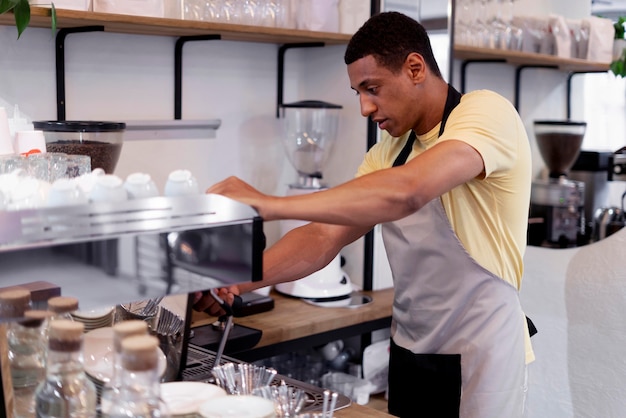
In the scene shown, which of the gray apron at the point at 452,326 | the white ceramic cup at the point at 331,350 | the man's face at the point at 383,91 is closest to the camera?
the man's face at the point at 383,91

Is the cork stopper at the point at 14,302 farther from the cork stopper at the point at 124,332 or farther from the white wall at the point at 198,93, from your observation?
the white wall at the point at 198,93

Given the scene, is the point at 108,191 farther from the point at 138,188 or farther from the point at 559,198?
the point at 559,198

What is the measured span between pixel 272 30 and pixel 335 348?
1233mm

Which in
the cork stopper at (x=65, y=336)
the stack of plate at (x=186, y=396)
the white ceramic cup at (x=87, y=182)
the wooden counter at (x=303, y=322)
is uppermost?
the white ceramic cup at (x=87, y=182)

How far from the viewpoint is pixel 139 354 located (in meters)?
1.07

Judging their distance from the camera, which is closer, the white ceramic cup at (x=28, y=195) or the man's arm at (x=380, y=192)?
the white ceramic cup at (x=28, y=195)

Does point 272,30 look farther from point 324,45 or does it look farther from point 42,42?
point 42,42

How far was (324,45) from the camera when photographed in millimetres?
3273

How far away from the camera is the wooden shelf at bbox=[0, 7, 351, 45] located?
7.70ft

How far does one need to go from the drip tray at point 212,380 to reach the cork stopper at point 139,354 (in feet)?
1.53

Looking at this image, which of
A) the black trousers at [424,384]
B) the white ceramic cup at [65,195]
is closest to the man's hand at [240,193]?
the white ceramic cup at [65,195]

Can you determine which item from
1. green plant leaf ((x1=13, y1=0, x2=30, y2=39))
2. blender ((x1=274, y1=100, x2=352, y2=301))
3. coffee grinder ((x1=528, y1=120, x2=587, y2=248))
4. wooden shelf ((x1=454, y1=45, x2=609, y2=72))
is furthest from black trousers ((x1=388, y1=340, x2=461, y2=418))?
coffee grinder ((x1=528, y1=120, x2=587, y2=248))

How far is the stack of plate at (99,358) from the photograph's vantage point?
1.47 m

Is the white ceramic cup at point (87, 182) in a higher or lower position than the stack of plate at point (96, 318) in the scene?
higher
